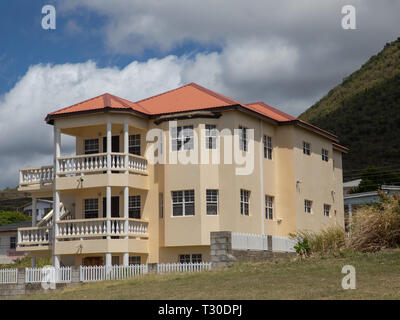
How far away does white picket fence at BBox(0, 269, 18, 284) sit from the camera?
30016mm

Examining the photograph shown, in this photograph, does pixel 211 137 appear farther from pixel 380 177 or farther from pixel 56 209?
pixel 380 177

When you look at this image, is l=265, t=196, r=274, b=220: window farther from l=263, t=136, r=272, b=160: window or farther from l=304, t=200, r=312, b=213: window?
l=304, t=200, r=312, b=213: window

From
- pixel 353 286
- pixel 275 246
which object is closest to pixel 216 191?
pixel 275 246

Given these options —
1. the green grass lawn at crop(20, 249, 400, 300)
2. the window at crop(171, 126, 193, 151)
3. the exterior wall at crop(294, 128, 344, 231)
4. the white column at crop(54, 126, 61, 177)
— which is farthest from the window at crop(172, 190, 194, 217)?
the exterior wall at crop(294, 128, 344, 231)

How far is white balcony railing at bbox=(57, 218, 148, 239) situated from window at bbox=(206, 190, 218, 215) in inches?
128

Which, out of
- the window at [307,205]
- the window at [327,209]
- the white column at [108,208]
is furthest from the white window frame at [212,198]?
the window at [327,209]

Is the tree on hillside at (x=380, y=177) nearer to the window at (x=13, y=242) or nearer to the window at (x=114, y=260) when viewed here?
the window at (x=13, y=242)

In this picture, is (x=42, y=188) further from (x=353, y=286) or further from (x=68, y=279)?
(x=353, y=286)

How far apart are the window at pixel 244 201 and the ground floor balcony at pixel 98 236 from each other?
184 inches

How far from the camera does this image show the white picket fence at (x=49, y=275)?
29.2m

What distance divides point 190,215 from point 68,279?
6.37 meters

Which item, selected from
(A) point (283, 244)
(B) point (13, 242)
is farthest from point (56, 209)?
(B) point (13, 242)

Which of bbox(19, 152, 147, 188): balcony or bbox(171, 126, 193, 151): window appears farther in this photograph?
bbox(171, 126, 193, 151): window

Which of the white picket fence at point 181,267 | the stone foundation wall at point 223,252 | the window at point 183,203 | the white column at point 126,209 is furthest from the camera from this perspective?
the window at point 183,203
